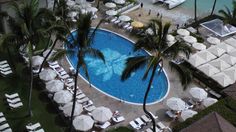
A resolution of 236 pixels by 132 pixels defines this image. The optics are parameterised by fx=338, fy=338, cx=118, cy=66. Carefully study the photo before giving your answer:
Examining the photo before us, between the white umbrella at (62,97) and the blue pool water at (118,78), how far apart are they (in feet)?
9.80

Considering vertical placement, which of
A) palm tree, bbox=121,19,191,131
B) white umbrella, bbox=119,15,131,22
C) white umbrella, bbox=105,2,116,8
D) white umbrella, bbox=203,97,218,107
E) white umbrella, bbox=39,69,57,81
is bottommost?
white umbrella, bbox=203,97,218,107

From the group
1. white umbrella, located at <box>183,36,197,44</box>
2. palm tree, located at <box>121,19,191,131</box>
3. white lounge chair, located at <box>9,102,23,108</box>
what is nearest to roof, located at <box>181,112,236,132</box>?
palm tree, located at <box>121,19,191,131</box>

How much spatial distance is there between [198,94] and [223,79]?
3.02 metres

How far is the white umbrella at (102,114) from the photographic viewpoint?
24531 mm

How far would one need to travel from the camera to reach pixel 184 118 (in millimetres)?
25219

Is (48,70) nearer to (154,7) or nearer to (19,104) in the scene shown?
(19,104)

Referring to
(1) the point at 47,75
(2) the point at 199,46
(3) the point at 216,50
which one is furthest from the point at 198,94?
(1) the point at 47,75

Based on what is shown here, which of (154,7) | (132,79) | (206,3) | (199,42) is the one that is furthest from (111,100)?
(206,3)

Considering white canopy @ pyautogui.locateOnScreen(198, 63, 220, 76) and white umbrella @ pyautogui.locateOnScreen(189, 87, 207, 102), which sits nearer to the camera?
white umbrella @ pyautogui.locateOnScreen(189, 87, 207, 102)

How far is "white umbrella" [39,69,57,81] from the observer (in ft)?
90.2

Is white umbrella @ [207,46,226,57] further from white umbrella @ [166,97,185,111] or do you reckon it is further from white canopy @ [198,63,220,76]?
white umbrella @ [166,97,185,111]

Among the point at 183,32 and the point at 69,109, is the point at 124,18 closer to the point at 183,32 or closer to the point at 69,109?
the point at 183,32

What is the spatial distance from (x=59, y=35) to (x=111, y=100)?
26.9ft

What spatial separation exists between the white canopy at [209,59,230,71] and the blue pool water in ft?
14.8
